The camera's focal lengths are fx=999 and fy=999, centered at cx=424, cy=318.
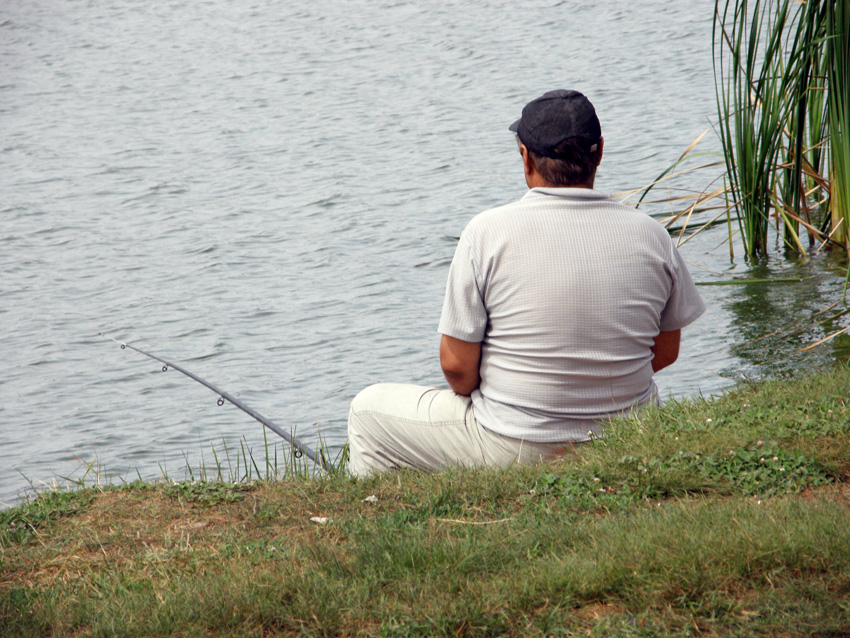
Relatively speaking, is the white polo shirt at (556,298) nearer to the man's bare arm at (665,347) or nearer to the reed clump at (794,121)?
the man's bare arm at (665,347)

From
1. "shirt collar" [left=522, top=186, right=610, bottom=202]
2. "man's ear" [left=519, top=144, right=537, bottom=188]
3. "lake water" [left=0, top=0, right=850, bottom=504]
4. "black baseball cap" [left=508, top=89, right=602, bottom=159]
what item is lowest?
"lake water" [left=0, top=0, right=850, bottom=504]

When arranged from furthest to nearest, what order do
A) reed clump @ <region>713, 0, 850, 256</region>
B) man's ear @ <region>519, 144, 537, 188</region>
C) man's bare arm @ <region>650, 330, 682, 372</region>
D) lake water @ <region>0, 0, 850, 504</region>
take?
lake water @ <region>0, 0, 850, 504</region>, reed clump @ <region>713, 0, 850, 256</region>, man's bare arm @ <region>650, 330, 682, 372</region>, man's ear @ <region>519, 144, 537, 188</region>

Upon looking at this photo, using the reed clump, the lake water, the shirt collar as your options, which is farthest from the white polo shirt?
the lake water

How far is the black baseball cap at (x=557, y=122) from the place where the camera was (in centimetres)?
297

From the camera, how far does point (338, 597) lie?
219 cm

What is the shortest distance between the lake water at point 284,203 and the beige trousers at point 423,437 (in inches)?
72.8

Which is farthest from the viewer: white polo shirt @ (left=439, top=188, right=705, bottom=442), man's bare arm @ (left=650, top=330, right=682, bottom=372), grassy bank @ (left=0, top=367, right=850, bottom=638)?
man's bare arm @ (left=650, top=330, right=682, bottom=372)

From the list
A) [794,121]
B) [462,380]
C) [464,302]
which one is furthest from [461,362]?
[794,121]

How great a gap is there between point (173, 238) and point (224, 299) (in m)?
2.00

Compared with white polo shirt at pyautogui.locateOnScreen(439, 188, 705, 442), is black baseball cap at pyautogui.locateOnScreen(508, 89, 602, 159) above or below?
above

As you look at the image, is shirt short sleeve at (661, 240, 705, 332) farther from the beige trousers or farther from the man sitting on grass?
the beige trousers

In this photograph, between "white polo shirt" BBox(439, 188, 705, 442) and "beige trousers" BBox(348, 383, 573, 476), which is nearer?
"white polo shirt" BBox(439, 188, 705, 442)

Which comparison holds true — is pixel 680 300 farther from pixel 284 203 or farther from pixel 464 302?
pixel 284 203

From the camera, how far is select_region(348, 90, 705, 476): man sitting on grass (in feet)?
9.74
